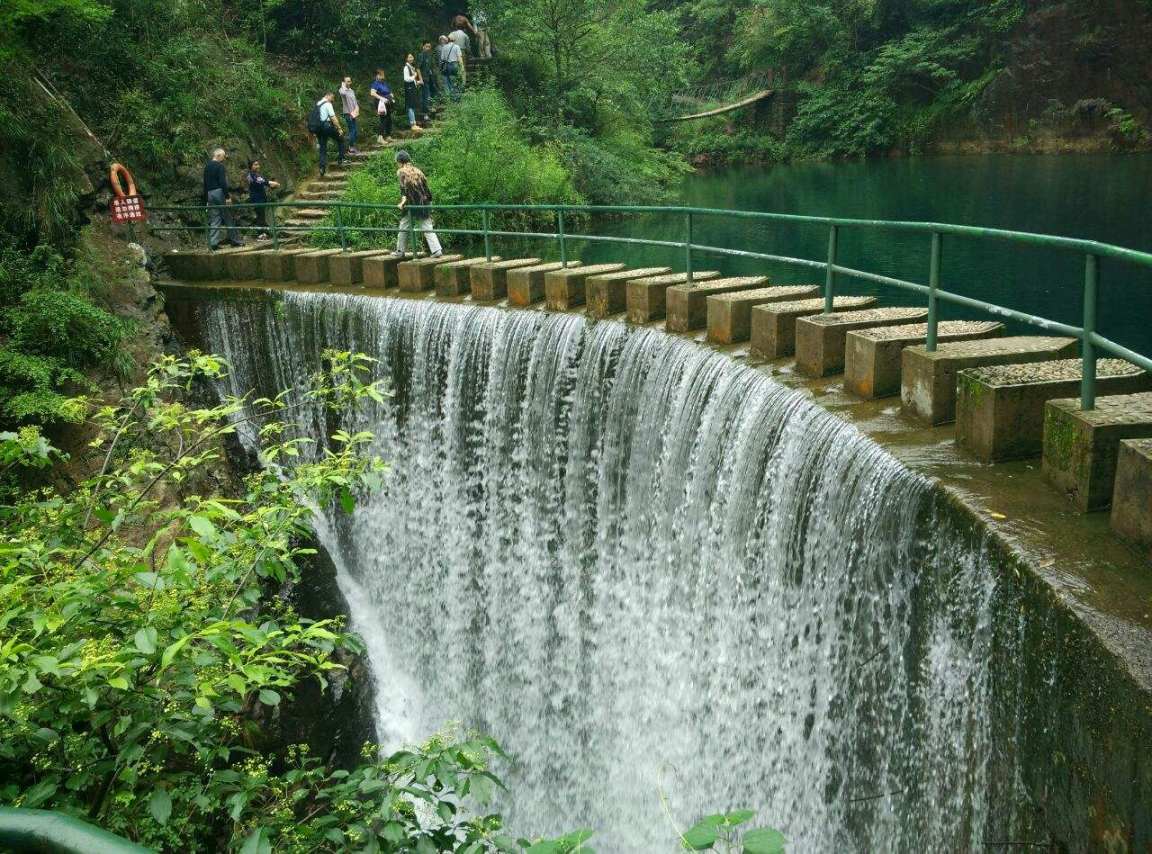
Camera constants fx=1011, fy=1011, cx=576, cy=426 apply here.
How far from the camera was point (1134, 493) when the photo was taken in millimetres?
4371

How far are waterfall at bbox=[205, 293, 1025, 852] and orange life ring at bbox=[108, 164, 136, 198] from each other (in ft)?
7.88

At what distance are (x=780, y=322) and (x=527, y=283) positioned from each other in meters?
4.00

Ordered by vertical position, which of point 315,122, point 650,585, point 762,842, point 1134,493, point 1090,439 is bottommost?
point 650,585

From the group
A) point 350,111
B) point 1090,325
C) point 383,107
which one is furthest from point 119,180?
point 1090,325


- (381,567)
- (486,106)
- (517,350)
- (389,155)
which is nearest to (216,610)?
(517,350)

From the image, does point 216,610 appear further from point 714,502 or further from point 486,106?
point 486,106

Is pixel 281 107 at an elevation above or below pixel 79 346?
above

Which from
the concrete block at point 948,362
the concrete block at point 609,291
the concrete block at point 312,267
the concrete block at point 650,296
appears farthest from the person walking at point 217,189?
the concrete block at point 948,362

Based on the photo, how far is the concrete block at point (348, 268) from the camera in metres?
13.7

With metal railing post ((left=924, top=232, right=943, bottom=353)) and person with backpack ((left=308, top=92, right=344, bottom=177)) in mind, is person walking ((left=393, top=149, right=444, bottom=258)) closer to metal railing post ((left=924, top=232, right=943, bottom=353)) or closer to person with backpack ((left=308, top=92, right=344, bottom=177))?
person with backpack ((left=308, top=92, right=344, bottom=177))

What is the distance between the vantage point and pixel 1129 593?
4.20 meters

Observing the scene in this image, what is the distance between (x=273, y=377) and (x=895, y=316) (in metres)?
8.62

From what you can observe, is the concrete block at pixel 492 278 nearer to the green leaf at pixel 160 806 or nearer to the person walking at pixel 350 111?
the green leaf at pixel 160 806

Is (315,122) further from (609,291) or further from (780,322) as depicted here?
(780,322)
